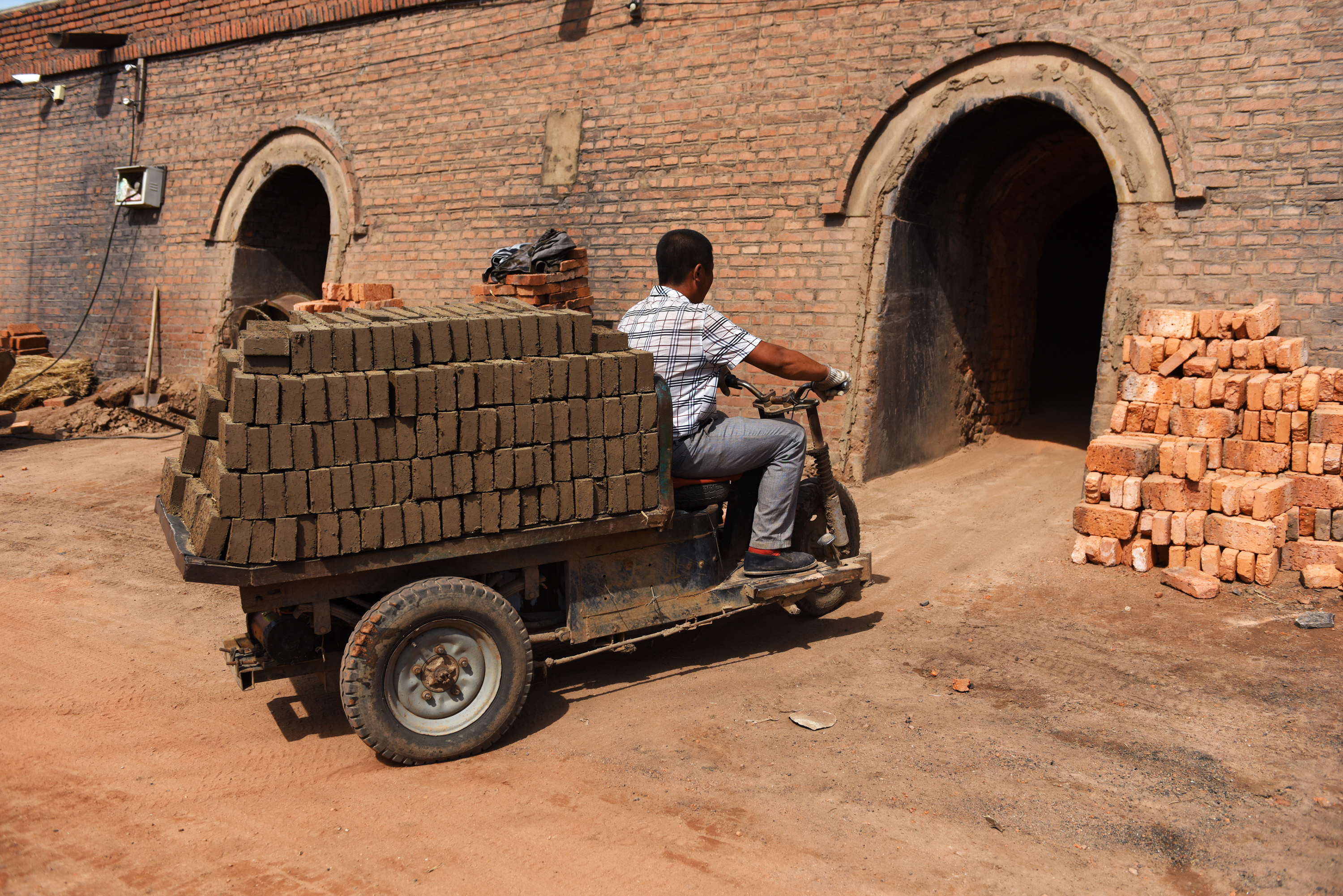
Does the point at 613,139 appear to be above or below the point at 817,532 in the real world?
above

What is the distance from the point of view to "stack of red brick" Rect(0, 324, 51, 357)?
1360 centimetres

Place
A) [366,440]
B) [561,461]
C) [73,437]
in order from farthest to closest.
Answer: [73,437], [561,461], [366,440]

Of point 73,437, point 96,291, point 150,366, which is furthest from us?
point 96,291

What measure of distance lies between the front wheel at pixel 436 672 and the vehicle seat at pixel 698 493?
Result: 101cm

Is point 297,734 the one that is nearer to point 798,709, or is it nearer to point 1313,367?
point 798,709

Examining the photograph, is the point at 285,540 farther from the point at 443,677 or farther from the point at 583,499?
the point at 583,499

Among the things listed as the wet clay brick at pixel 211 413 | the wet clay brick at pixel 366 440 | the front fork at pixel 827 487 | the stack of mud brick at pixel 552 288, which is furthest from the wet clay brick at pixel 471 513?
the stack of mud brick at pixel 552 288

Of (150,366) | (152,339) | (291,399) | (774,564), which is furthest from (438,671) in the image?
(152,339)

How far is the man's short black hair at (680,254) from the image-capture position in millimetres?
4473

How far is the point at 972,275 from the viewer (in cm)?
890

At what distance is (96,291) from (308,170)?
4222mm

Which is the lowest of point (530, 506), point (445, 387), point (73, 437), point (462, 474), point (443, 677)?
point (443, 677)

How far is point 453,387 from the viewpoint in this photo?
369 centimetres

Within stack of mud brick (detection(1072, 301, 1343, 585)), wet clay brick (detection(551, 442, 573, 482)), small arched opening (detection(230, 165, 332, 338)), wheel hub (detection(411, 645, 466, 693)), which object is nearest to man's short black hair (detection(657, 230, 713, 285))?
wet clay brick (detection(551, 442, 573, 482))
